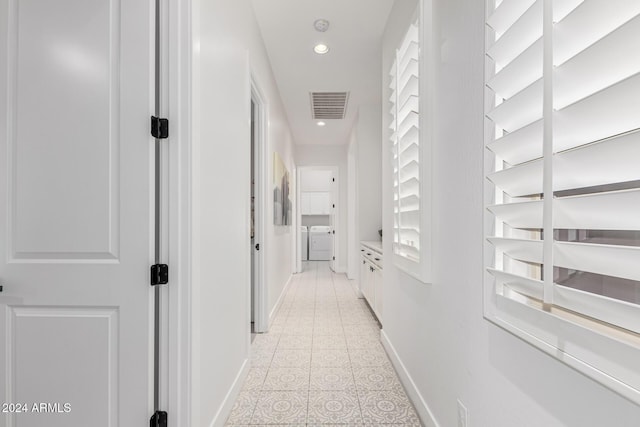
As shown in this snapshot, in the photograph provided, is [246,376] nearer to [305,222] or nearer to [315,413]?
[315,413]

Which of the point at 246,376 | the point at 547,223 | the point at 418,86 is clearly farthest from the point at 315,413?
the point at 418,86

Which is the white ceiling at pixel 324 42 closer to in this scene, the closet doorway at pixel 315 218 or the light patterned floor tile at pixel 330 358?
the light patterned floor tile at pixel 330 358

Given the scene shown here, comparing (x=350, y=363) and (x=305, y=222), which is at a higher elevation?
(x=305, y=222)

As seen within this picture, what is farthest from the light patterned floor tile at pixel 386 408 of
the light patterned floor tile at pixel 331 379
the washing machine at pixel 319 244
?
the washing machine at pixel 319 244

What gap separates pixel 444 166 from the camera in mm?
1426

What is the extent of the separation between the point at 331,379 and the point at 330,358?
33 centimetres

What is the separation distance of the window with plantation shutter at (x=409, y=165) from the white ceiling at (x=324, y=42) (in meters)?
0.73

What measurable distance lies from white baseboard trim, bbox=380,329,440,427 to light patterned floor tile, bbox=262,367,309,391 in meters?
0.62

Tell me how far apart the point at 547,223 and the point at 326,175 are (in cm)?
864

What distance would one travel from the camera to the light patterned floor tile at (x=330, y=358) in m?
2.36

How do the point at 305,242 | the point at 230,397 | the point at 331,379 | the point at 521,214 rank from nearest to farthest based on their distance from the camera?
the point at 521,214 → the point at 230,397 → the point at 331,379 → the point at 305,242

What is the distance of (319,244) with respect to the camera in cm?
873

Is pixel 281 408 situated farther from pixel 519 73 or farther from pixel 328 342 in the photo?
pixel 519 73

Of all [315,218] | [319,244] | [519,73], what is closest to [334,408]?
[519,73]
